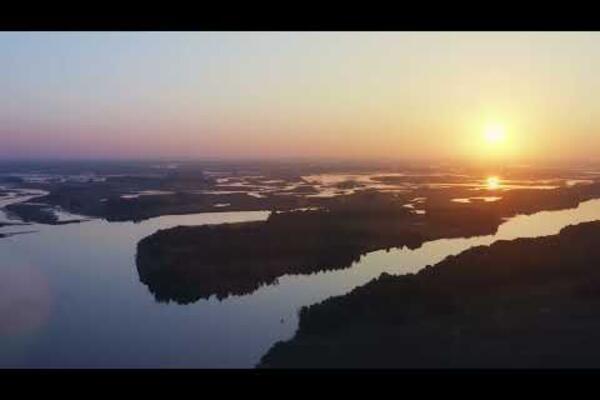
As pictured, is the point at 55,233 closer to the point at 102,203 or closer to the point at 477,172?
the point at 102,203

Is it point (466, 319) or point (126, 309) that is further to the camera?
point (126, 309)

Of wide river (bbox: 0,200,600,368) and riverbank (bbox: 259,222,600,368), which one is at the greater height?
riverbank (bbox: 259,222,600,368)

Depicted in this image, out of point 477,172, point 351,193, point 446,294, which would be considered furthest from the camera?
point 477,172

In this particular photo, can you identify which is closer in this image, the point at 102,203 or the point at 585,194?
the point at 102,203

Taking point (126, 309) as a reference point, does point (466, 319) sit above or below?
above

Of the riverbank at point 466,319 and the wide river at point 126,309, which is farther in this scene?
the wide river at point 126,309
